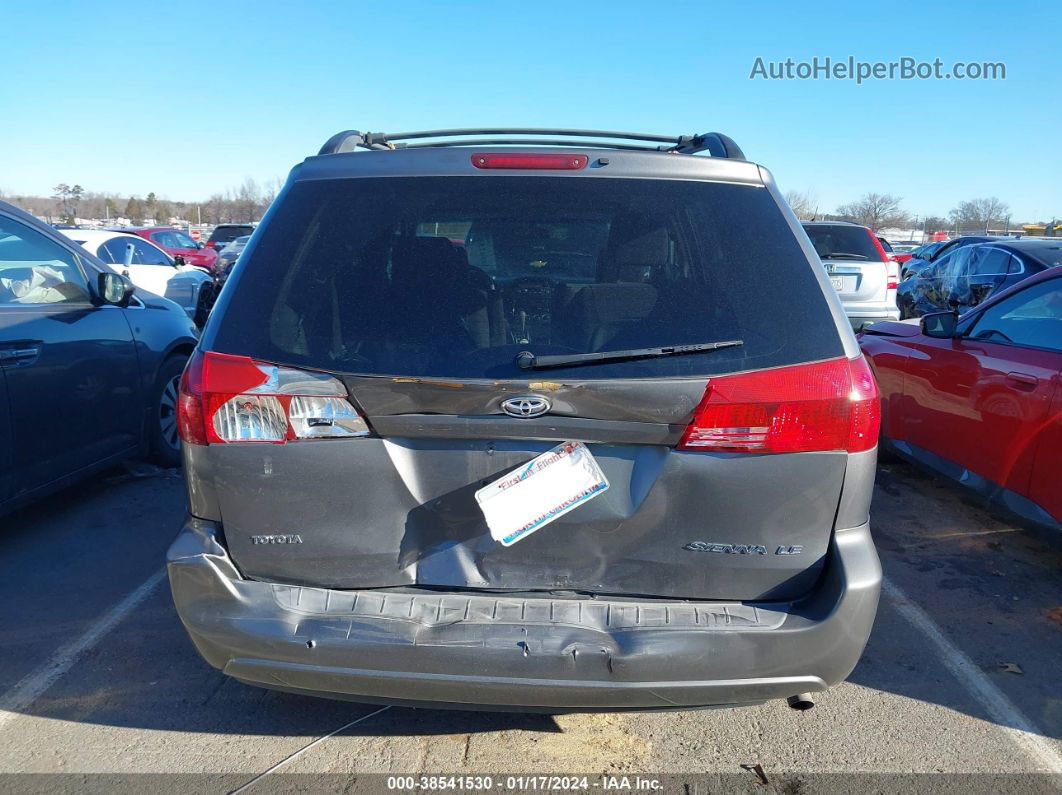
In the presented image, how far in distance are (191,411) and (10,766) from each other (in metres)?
1.39

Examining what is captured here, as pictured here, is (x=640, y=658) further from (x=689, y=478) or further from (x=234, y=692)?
(x=234, y=692)

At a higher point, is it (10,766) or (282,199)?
(282,199)

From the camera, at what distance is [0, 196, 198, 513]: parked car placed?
4.27 meters

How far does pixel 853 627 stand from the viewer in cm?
235

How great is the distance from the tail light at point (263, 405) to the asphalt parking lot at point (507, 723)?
1.14 meters

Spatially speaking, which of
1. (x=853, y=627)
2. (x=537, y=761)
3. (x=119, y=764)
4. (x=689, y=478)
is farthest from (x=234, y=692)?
(x=853, y=627)

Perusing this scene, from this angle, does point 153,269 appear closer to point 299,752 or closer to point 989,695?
point 299,752

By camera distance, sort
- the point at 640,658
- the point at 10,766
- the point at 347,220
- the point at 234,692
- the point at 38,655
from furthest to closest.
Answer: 1. the point at 38,655
2. the point at 234,692
3. the point at 10,766
4. the point at 347,220
5. the point at 640,658

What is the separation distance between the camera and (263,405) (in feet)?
7.84

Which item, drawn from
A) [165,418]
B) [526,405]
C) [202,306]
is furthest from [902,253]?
[526,405]

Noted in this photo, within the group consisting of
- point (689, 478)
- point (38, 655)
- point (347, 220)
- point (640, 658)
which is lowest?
point (38, 655)

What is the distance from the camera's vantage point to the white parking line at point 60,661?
3.11 metres

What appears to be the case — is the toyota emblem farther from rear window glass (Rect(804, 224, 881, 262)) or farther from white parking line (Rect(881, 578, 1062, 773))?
rear window glass (Rect(804, 224, 881, 262))

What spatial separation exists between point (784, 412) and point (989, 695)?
1739mm
